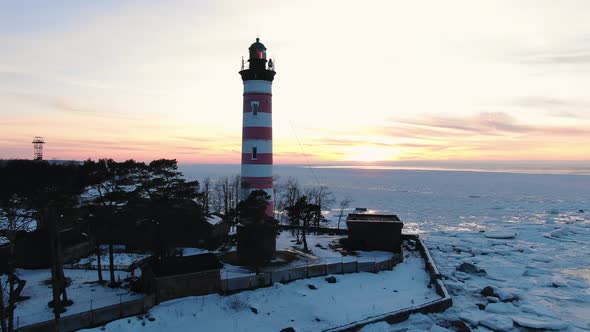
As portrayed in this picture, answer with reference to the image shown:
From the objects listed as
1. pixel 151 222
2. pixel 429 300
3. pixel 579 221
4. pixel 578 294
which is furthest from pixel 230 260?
pixel 579 221

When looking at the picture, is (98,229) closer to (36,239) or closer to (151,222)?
(151,222)

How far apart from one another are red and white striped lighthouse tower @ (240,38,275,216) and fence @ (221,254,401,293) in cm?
558

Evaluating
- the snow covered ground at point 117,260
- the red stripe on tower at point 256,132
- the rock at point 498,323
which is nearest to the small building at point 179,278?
the snow covered ground at point 117,260

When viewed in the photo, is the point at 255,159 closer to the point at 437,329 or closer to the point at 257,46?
the point at 257,46

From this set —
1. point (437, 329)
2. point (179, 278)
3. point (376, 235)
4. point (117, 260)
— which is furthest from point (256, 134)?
point (437, 329)

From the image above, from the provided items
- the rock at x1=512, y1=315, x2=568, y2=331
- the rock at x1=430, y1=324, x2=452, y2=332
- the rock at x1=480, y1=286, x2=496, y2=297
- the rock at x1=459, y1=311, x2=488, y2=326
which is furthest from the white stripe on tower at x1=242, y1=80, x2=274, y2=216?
the rock at x1=512, y1=315, x2=568, y2=331

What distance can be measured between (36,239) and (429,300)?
79.4ft

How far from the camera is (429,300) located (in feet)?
70.4

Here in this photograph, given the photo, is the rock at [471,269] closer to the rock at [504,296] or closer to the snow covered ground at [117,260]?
the rock at [504,296]

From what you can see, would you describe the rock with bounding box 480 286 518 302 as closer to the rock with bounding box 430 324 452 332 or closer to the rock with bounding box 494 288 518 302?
the rock with bounding box 494 288 518 302

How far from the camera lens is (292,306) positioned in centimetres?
2014

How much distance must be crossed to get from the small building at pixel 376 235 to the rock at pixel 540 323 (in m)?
10.4

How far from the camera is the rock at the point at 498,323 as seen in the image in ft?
63.0

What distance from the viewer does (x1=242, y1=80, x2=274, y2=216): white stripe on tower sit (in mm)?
27344
